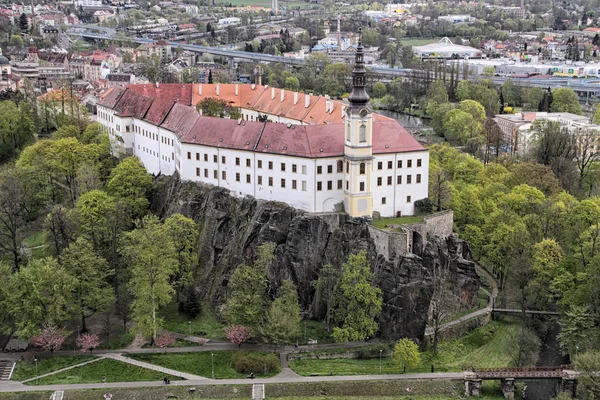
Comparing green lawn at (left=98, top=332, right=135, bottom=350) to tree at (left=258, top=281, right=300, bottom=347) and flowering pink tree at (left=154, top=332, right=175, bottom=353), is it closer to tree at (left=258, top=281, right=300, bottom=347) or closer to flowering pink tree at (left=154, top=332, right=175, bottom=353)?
flowering pink tree at (left=154, top=332, right=175, bottom=353)

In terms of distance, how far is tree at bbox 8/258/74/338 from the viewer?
244ft

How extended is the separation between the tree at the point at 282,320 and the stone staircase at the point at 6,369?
21670 millimetres

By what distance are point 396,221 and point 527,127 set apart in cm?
7192

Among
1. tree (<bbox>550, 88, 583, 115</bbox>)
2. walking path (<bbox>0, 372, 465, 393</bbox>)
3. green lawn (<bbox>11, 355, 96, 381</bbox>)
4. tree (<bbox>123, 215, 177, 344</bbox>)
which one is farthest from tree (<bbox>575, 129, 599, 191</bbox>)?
green lawn (<bbox>11, 355, 96, 381</bbox>)

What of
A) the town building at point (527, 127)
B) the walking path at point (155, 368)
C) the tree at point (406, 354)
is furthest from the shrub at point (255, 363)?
the town building at point (527, 127)

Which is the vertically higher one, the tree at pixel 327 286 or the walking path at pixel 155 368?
the tree at pixel 327 286

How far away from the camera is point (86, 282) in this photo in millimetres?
78000

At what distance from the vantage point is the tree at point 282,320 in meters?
73.4

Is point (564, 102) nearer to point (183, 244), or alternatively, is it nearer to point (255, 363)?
point (183, 244)

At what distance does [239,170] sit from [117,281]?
1724 cm

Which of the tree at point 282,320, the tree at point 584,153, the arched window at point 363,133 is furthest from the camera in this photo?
the tree at point 584,153

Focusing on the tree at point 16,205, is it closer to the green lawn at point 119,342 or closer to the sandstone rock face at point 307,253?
the green lawn at point 119,342

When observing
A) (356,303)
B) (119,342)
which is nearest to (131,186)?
(119,342)

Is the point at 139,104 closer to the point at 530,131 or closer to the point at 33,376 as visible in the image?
the point at 33,376
